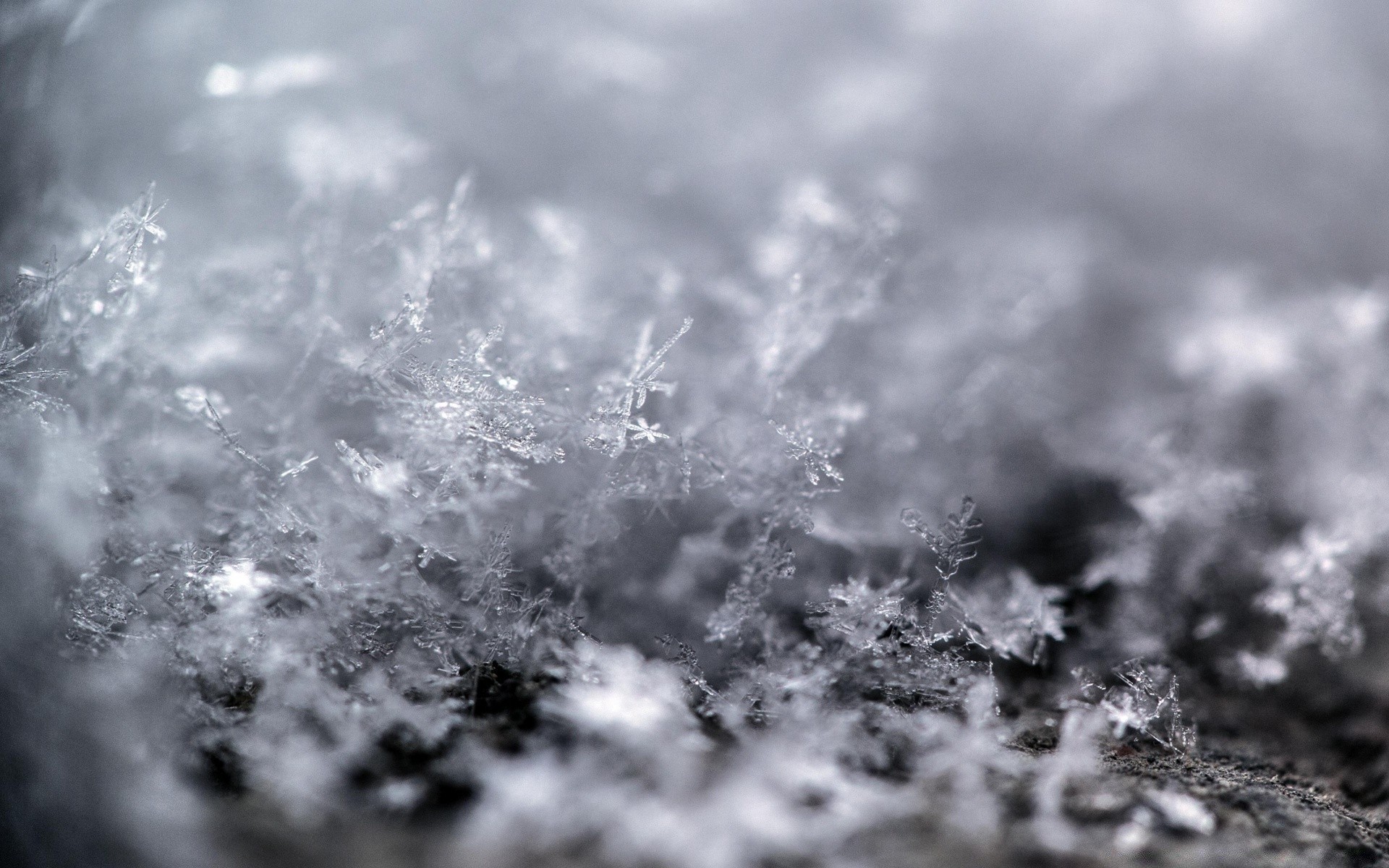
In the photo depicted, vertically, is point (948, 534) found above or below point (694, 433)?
below

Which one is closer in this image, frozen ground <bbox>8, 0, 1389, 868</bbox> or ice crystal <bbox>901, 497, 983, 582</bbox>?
frozen ground <bbox>8, 0, 1389, 868</bbox>

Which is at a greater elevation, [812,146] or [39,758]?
[812,146]

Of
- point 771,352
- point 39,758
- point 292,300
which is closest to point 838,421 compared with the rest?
point 771,352

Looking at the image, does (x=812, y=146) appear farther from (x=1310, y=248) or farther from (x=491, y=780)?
(x=491, y=780)

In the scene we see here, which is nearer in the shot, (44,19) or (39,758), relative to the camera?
(39,758)

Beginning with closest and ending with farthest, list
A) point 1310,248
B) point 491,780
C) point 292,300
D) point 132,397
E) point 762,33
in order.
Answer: point 491,780, point 132,397, point 292,300, point 1310,248, point 762,33

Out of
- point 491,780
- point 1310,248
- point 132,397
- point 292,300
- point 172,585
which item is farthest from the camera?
point 1310,248

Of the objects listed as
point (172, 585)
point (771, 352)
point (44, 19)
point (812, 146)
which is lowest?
point (172, 585)

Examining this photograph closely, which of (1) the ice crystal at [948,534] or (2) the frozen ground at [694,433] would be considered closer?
(2) the frozen ground at [694,433]

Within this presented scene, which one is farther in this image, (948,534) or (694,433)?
(694,433)

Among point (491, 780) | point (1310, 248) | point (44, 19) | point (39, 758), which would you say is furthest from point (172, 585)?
point (1310, 248)
